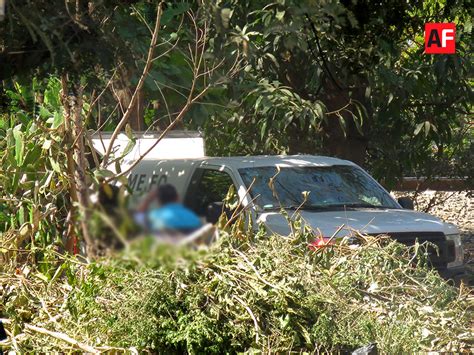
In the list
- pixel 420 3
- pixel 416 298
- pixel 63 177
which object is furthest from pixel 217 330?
pixel 420 3

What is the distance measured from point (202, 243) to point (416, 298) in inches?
169

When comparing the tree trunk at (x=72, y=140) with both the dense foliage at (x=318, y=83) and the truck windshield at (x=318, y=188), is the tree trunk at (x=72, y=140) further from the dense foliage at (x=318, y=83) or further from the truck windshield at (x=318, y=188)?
the truck windshield at (x=318, y=188)

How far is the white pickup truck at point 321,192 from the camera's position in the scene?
858 centimetres

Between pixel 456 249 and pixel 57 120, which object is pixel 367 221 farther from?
pixel 57 120

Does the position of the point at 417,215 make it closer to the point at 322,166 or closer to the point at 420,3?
the point at 322,166

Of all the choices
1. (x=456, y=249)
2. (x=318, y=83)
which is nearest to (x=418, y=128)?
(x=318, y=83)

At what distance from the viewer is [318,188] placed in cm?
931

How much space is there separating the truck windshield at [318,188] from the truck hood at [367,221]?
213 millimetres

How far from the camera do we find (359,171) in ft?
33.0

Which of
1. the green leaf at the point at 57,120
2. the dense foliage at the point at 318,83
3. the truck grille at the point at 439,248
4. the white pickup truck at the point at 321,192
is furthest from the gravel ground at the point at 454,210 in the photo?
the green leaf at the point at 57,120

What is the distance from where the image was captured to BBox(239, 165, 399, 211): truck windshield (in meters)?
8.79

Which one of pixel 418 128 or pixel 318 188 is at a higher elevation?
pixel 318 188

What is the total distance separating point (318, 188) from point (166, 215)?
815cm

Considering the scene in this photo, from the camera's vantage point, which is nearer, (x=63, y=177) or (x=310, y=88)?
(x=63, y=177)
